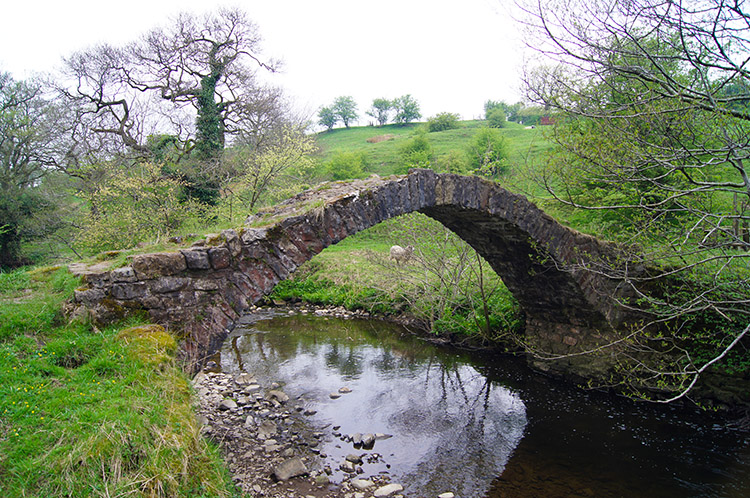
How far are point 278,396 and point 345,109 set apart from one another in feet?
193

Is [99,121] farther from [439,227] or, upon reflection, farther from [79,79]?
[439,227]

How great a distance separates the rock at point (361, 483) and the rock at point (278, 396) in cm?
257

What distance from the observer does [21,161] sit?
55.1 ft

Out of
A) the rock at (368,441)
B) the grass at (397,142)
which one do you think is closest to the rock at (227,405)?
the rock at (368,441)

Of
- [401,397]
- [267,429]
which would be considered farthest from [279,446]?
[401,397]

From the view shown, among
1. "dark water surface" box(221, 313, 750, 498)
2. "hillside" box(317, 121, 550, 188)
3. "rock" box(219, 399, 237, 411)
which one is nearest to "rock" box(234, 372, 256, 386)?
"dark water surface" box(221, 313, 750, 498)

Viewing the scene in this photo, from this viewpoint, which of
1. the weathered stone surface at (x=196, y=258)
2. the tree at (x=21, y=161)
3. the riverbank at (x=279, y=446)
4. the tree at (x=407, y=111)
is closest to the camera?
the weathered stone surface at (x=196, y=258)

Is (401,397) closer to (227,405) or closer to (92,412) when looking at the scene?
(227,405)

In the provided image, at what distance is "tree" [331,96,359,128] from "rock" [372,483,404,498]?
197ft

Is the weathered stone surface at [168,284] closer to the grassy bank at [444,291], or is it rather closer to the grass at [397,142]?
the grassy bank at [444,291]

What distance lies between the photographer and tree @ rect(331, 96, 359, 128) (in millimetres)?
61750

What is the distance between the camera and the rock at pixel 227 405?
260 inches

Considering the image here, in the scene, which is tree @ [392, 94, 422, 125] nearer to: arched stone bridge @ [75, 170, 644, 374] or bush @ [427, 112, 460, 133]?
bush @ [427, 112, 460, 133]

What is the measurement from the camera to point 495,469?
5395 millimetres
